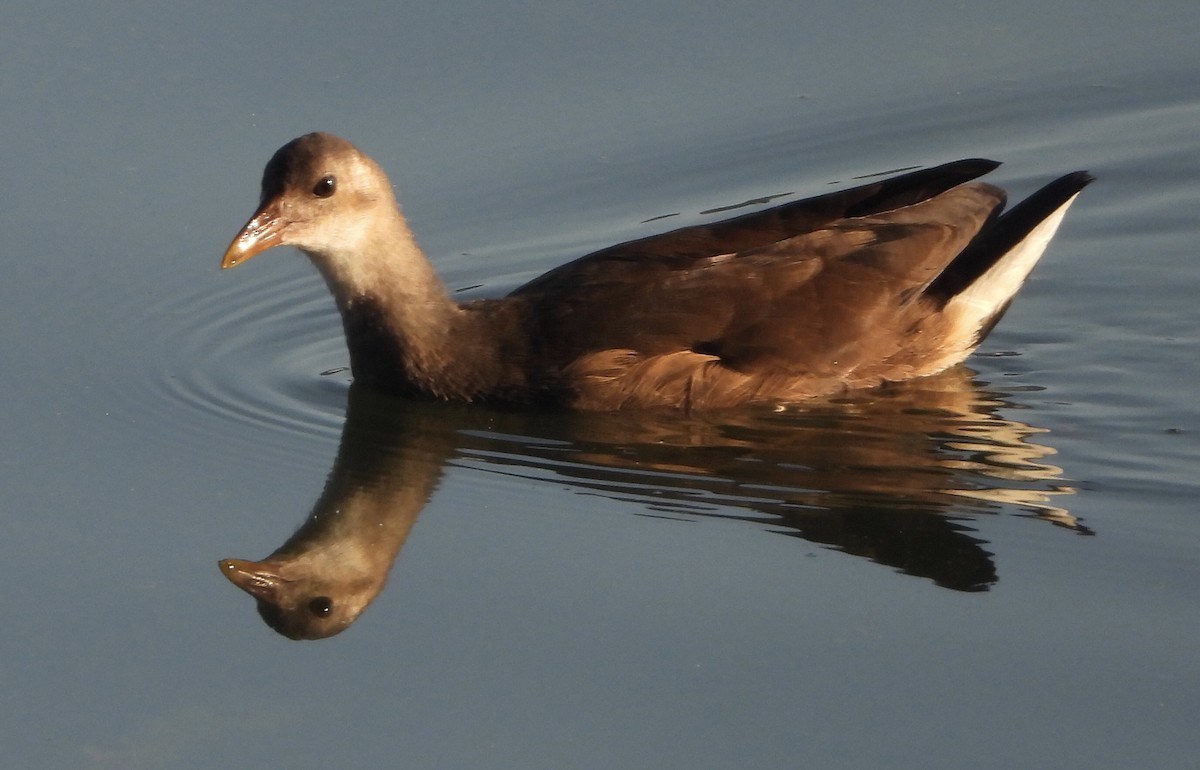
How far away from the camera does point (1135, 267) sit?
1041cm

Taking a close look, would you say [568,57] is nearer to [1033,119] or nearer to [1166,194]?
[1033,119]

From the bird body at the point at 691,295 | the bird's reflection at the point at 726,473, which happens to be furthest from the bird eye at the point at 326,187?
the bird's reflection at the point at 726,473

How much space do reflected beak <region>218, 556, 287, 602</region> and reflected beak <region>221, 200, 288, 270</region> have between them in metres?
1.63

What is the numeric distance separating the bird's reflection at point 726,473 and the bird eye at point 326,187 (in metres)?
1.00

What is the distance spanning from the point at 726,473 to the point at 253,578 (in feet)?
6.74

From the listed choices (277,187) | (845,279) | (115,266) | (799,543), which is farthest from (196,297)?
(799,543)

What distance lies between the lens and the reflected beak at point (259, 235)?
8.95 m

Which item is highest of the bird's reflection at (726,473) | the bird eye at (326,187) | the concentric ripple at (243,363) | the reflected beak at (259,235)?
the bird eye at (326,187)

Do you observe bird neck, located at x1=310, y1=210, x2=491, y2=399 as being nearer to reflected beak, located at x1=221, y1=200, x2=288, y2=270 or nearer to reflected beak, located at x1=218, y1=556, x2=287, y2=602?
reflected beak, located at x1=221, y1=200, x2=288, y2=270

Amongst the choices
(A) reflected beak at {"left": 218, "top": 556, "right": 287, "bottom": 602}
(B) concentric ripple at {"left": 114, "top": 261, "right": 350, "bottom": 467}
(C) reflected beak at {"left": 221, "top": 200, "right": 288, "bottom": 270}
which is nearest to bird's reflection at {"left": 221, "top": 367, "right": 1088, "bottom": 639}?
(A) reflected beak at {"left": 218, "top": 556, "right": 287, "bottom": 602}

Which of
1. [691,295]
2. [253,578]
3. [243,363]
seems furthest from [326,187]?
[253,578]

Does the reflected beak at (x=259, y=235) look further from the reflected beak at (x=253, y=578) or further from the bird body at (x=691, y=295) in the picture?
the reflected beak at (x=253, y=578)

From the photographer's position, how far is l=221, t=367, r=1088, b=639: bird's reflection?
776 cm

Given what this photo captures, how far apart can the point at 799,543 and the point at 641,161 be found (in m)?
4.07
